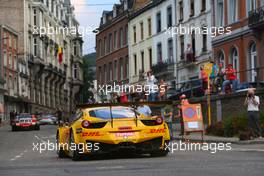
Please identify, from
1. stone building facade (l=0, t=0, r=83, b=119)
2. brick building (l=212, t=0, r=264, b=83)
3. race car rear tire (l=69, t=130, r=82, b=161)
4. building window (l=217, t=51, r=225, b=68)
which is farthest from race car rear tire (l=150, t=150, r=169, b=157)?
stone building facade (l=0, t=0, r=83, b=119)

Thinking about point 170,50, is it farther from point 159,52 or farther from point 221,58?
point 221,58

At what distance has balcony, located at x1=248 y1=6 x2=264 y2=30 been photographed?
3984 centimetres

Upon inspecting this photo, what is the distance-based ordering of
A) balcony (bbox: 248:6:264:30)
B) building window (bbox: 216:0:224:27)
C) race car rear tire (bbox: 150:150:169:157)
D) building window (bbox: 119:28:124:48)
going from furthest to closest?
building window (bbox: 119:28:124:48)
building window (bbox: 216:0:224:27)
balcony (bbox: 248:6:264:30)
race car rear tire (bbox: 150:150:169:157)

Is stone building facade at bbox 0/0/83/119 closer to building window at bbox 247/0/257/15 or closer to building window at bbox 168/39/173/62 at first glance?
building window at bbox 168/39/173/62

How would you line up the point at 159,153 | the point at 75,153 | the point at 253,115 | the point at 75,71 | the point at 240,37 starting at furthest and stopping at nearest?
1. the point at 75,71
2. the point at 240,37
3. the point at 253,115
4. the point at 159,153
5. the point at 75,153

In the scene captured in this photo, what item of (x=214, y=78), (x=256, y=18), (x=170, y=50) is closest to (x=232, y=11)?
(x=256, y=18)

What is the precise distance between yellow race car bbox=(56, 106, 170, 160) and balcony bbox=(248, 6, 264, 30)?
22.6 meters

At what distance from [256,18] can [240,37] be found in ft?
10.8

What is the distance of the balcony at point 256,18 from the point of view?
39.8 meters

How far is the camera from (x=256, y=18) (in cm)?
4053

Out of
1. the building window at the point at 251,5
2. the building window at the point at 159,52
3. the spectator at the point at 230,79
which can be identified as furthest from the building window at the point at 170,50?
the spectator at the point at 230,79

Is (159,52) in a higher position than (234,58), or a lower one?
higher

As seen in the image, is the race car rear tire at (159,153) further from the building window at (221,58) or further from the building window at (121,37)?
the building window at (121,37)

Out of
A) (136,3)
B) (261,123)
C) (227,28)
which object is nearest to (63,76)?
(136,3)
